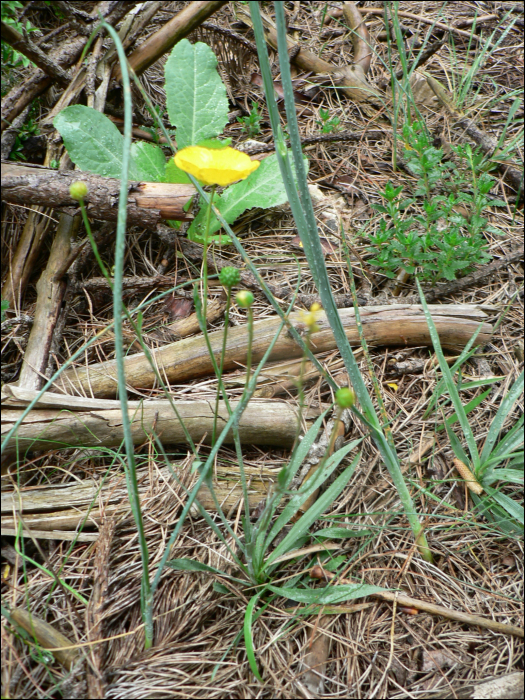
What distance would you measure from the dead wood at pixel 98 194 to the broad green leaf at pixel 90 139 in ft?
0.49

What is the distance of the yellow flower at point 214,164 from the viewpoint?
38.8 inches

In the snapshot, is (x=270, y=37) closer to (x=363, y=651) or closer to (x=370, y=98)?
(x=370, y=98)

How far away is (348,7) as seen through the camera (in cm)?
271

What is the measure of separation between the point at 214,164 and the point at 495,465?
1.02 meters

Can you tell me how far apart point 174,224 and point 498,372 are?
1259mm

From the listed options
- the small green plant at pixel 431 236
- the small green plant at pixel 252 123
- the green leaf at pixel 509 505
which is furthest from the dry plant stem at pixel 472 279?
the small green plant at pixel 252 123

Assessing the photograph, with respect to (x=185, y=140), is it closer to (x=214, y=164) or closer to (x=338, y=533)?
(x=214, y=164)

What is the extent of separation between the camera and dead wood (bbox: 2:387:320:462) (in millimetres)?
1344

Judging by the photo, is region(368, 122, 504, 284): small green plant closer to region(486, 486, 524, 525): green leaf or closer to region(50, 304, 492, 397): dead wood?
region(50, 304, 492, 397): dead wood

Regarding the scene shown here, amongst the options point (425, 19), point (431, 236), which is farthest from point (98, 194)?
point (425, 19)

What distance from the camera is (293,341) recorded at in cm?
156

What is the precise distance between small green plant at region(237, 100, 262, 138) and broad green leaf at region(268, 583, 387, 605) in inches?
74.0

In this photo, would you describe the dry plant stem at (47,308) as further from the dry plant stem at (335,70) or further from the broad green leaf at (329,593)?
the dry plant stem at (335,70)

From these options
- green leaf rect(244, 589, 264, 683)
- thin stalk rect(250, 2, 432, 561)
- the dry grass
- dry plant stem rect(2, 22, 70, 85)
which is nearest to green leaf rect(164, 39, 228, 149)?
dry plant stem rect(2, 22, 70, 85)
